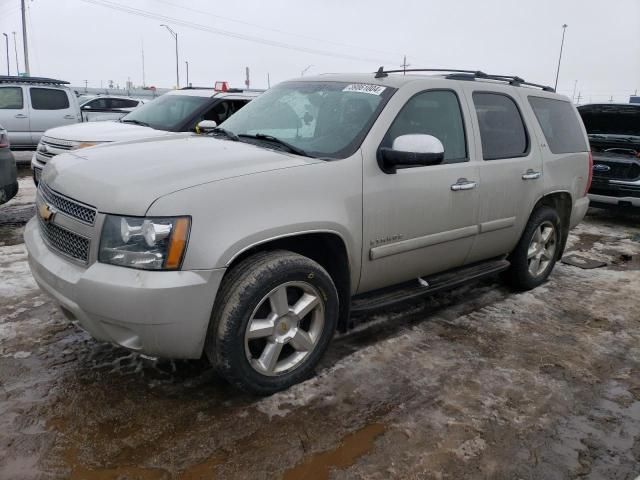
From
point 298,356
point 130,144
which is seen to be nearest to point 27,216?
point 130,144

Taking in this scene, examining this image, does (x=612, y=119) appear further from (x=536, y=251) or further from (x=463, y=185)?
(x=463, y=185)

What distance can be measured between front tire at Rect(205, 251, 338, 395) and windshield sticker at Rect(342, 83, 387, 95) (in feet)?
4.46

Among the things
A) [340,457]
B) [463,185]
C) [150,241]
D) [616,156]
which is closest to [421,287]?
[463,185]

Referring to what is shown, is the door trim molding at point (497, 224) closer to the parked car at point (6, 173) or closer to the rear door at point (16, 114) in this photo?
the parked car at point (6, 173)

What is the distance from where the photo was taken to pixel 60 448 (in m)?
2.57

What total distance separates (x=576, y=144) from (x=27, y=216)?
261 inches

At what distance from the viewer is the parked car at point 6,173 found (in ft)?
20.4

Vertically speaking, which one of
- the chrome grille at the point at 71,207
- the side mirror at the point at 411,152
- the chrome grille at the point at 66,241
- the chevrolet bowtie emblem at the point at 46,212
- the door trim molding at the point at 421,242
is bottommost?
the door trim molding at the point at 421,242

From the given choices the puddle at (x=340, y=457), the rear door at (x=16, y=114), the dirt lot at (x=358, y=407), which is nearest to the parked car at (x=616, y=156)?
the dirt lot at (x=358, y=407)

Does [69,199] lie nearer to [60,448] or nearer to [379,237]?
[60,448]

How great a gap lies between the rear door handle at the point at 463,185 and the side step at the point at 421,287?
69 centimetres

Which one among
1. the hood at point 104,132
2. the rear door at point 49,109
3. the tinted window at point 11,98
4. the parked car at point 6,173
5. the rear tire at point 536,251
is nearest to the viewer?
the rear tire at point 536,251

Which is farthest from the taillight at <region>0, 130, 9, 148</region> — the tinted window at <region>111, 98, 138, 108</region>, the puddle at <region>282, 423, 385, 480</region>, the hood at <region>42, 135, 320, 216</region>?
the tinted window at <region>111, 98, 138, 108</region>

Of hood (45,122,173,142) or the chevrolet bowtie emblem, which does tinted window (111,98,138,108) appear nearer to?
hood (45,122,173,142)
